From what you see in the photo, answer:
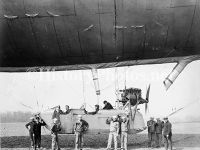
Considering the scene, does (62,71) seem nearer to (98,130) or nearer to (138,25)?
(98,130)

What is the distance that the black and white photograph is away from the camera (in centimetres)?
1076

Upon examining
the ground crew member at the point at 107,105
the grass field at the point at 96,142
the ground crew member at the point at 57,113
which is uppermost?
the ground crew member at the point at 107,105

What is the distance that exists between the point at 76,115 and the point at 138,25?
3.91 m

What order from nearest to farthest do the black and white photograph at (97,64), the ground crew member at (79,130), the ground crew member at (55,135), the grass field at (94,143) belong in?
Result: the black and white photograph at (97,64) < the ground crew member at (55,135) < the ground crew member at (79,130) < the grass field at (94,143)

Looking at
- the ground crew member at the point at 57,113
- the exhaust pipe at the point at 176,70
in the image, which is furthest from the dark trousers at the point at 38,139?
the exhaust pipe at the point at 176,70

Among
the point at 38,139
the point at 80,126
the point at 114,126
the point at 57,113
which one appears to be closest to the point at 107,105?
the point at 114,126

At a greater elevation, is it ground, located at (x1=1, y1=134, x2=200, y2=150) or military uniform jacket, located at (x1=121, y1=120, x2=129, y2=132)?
military uniform jacket, located at (x1=121, y1=120, x2=129, y2=132)

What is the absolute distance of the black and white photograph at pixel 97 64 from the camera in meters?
10.8

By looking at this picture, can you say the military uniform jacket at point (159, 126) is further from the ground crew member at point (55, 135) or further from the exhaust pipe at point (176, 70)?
the ground crew member at point (55, 135)

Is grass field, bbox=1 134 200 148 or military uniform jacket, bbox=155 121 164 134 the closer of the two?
military uniform jacket, bbox=155 121 164 134

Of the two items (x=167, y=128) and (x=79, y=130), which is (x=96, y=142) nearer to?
(x=79, y=130)

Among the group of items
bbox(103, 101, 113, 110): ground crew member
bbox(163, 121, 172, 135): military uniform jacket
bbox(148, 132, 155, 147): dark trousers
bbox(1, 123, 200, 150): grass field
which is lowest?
bbox(1, 123, 200, 150): grass field

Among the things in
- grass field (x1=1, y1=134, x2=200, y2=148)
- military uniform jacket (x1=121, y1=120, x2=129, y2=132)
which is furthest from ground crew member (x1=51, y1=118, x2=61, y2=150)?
military uniform jacket (x1=121, y1=120, x2=129, y2=132)

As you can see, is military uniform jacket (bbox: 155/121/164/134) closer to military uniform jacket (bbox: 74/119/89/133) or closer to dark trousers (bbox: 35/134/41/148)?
military uniform jacket (bbox: 74/119/89/133)
